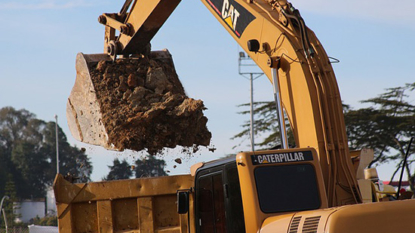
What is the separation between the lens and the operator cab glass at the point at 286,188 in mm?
6199

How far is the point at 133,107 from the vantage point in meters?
11.5

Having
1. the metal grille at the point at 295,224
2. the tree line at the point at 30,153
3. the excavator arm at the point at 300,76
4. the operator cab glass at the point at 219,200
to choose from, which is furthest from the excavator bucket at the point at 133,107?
the tree line at the point at 30,153

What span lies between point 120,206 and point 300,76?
2.88 m

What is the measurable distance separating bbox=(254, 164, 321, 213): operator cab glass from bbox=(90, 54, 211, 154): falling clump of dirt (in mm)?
5027

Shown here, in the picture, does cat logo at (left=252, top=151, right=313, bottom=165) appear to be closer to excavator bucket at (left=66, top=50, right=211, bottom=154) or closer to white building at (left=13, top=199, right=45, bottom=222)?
excavator bucket at (left=66, top=50, right=211, bottom=154)

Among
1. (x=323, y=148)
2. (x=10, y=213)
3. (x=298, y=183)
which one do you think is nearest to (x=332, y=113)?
(x=323, y=148)

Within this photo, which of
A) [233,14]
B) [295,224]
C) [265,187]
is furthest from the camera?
[233,14]

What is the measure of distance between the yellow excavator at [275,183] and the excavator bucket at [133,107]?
113 inches

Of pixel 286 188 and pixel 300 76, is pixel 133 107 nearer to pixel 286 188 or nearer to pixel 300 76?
pixel 300 76

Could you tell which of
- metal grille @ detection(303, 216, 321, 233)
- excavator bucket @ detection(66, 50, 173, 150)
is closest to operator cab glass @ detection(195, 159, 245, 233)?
metal grille @ detection(303, 216, 321, 233)

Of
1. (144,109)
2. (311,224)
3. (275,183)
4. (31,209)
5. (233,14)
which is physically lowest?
(311,224)

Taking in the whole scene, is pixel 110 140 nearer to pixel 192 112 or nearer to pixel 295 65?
pixel 192 112

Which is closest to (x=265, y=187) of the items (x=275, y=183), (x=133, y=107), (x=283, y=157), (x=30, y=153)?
(x=275, y=183)

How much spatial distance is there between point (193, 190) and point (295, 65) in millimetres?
1803
